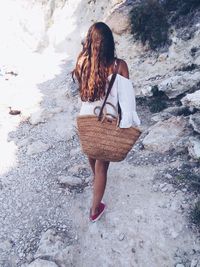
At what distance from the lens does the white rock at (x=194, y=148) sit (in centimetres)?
494

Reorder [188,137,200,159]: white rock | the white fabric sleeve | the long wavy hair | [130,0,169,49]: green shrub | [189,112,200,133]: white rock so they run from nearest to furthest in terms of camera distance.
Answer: the long wavy hair → the white fabric sleeve → [188,137,200,159]: white rock → [189,112,200,133]: white rock → [130,0,169,49]: green shrub

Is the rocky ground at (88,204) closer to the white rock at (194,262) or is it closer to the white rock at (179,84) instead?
the white rock at (194,262)

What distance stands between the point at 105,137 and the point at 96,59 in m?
0.75

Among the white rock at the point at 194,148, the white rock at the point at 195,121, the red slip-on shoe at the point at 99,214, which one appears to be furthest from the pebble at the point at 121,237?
the white rock at the point at 195,121

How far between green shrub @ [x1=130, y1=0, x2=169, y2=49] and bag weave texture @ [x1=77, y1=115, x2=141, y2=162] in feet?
16.8

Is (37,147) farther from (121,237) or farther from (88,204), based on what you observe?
(121,237)

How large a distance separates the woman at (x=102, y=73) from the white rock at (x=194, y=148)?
1.62 m

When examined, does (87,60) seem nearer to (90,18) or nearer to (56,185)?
(56,185)

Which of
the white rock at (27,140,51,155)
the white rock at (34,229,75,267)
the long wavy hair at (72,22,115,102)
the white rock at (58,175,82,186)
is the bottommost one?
the white rock at (27,140,51,155)

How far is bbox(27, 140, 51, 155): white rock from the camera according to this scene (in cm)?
659

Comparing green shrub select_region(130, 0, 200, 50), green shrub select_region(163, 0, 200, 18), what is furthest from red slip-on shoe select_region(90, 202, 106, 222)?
green shrub select_region(163, 0, 200, 18)

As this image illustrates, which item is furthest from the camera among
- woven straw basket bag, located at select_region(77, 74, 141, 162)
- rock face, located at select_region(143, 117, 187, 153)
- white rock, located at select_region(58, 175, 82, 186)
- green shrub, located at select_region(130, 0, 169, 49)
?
green shrub, located at select_region(130, 0, 169, 49)

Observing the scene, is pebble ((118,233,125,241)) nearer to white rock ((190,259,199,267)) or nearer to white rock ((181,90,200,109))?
white rock ((190,259,199,267))

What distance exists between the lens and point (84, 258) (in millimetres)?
4059
